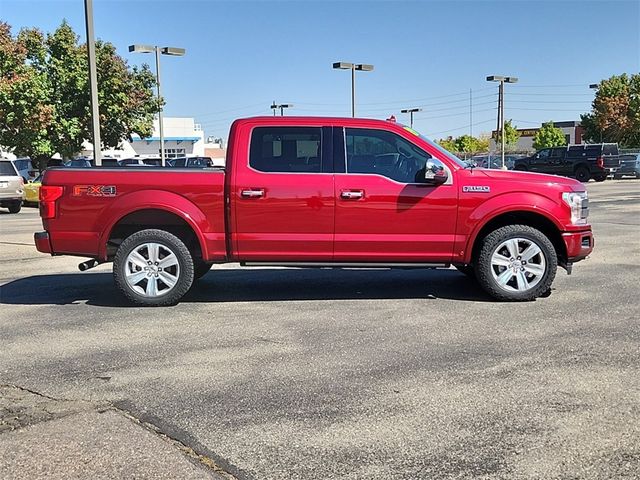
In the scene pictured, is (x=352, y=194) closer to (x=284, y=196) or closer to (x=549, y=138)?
(x=284, y=196)

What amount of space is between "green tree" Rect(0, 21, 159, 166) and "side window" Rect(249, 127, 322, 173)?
2368 centimetres

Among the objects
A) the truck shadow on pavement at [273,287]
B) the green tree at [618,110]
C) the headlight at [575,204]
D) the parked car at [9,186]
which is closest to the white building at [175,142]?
the green tree at [618,110]

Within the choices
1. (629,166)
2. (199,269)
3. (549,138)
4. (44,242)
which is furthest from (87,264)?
(549,138)

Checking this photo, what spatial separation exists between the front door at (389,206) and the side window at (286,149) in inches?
12.8

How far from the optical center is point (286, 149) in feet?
22.5

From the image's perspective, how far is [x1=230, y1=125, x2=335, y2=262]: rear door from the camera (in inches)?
264

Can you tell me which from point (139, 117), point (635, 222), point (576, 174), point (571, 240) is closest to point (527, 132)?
point (576, 174)

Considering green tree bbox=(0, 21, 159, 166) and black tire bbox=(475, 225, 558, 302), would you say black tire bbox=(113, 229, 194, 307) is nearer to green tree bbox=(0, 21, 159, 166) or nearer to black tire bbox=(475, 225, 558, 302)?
black tire bbox=(475, 225, 558, 302)

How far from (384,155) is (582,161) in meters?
29.7

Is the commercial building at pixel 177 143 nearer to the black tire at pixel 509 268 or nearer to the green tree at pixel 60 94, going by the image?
the green tree at pixel 60 94

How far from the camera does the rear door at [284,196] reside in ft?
22.0

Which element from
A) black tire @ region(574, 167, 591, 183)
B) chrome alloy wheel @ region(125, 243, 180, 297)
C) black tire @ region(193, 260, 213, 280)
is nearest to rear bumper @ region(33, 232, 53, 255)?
chrome alloy wheel @ region(125, 243, 180, 297)

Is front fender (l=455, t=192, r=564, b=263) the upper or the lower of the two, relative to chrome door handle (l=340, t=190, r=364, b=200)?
lower

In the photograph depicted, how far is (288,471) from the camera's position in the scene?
322 cm
